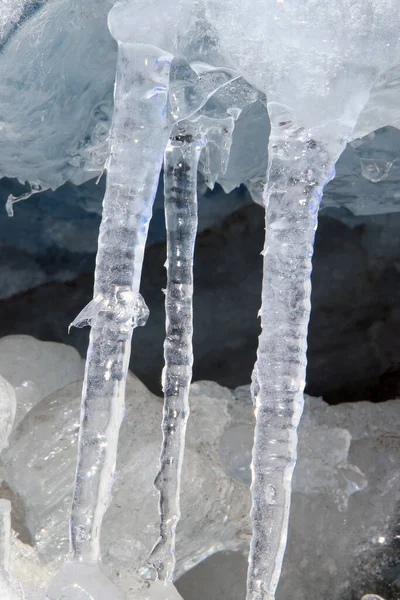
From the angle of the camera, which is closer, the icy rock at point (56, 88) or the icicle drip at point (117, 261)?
the icicle drip at point (117, 261)

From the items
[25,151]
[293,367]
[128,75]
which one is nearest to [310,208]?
[293,367]

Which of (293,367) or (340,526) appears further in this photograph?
(340,526)

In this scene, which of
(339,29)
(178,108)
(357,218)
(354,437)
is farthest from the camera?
(357,218)

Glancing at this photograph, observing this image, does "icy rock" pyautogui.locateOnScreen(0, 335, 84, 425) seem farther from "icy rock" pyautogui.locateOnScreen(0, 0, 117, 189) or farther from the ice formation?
the ice formation

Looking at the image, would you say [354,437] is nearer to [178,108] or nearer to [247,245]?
[247,245]

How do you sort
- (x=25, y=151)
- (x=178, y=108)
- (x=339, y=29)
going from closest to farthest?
(x=339, y=29)
(x=178, y=108)
(x=25, y=151)

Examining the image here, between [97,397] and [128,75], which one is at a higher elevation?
[128,75]

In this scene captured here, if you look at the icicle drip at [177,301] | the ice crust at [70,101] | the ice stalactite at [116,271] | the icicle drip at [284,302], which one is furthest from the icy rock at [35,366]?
the icicle drip at [284,302]

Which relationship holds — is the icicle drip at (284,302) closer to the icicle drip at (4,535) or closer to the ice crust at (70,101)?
the ice crust at (70,101)

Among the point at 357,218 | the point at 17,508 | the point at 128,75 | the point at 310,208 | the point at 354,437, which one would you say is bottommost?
the point at 17,508
